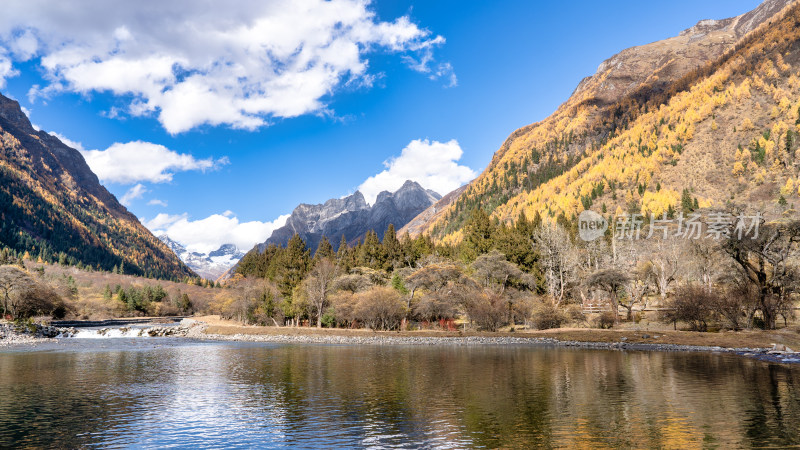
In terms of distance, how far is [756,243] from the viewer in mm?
49938

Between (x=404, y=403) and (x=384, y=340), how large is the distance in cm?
4353

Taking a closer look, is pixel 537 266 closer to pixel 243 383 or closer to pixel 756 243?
pixel 756 243

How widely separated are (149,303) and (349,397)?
511 ft

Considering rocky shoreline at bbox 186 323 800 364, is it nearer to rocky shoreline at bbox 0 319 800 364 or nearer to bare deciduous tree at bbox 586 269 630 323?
rocky shoreline at bbox 0 319 800 364

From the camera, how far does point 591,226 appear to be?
4774 inches

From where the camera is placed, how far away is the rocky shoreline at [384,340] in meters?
45.1

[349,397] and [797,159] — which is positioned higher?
[797,159]

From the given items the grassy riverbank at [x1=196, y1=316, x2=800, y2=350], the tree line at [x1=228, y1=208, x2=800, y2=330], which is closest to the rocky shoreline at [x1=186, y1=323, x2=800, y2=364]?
the grassy riverbank at [x1=196, y1=316, x2=800, y2=350]

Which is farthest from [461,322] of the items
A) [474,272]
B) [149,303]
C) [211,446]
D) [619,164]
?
[619,164]

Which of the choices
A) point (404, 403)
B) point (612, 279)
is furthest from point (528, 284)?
point (404, 403)

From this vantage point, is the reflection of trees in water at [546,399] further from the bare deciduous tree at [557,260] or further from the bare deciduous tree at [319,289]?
the bare deciduous tree at [557,260]

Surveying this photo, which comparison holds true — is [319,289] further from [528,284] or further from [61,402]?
[61,402]

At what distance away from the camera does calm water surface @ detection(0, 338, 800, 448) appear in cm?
1711

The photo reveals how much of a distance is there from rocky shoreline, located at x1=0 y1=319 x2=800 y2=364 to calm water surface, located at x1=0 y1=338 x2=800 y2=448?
5.82 metres
